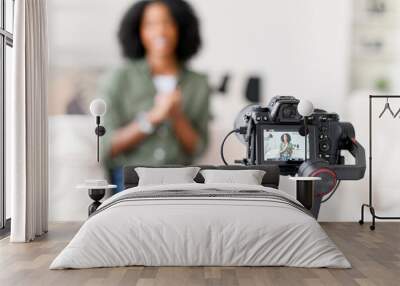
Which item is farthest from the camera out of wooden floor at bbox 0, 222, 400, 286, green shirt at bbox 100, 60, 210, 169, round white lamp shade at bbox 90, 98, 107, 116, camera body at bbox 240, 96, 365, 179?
green shirt at bbox 100, 60, 210, 169

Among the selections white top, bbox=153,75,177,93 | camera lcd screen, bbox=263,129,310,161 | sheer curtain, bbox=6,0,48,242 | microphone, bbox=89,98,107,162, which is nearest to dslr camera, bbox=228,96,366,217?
camera lcd screen, bbox=263,129,310,161

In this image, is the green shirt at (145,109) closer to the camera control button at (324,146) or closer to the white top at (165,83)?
the white top at (165,83)

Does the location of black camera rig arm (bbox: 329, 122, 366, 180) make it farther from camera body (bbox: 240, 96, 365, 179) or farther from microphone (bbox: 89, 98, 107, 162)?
microphone (bbox: 89, 98, 107, 162)

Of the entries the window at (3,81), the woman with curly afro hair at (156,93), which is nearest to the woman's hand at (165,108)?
the woman with curly afro hair at (156,93)

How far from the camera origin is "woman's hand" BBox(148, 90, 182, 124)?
7.38 meters

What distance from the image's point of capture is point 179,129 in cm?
736

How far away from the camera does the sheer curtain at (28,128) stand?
19.2ft

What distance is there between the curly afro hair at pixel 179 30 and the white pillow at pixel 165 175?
161 centimetres

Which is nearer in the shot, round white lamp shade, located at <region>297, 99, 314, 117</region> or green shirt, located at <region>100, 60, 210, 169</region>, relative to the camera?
round white lamp shade, located at <region>297, 99, 314, 117</region>

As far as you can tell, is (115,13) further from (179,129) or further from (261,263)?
(261,263)

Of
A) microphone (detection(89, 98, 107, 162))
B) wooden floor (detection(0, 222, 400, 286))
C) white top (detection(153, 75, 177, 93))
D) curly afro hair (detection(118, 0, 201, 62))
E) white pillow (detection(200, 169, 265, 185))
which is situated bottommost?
wooden floor (detection(0, 222, 400, 286))

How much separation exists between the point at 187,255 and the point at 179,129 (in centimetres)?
308

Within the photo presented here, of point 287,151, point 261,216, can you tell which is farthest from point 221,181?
point 261,216

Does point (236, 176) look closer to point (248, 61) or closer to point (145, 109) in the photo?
point (145, 109)
